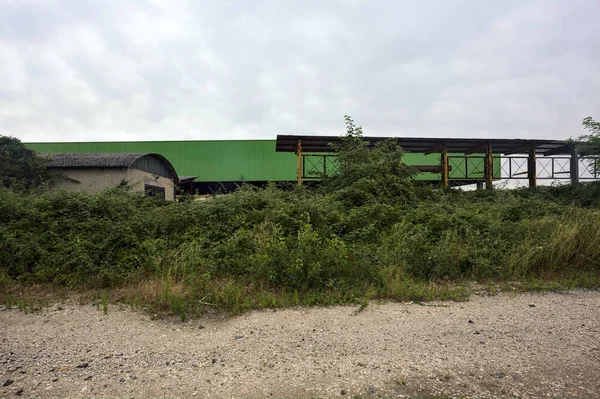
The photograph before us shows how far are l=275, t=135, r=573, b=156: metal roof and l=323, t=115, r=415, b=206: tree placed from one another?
2.11 m

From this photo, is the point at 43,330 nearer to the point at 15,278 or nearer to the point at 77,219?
the point at 15,278

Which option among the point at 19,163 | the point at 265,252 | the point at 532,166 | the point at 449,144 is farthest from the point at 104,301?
the point at 532,166

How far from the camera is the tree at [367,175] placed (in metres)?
9.98

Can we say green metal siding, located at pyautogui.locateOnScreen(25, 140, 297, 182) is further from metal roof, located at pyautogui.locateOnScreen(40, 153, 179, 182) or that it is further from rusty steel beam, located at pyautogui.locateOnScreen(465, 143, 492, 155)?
rusty steel beam, located at pyautogui.locateOnScreen(465, 143, 492, 155)

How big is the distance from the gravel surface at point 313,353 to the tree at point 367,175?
5848mm

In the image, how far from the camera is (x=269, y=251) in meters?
5.48

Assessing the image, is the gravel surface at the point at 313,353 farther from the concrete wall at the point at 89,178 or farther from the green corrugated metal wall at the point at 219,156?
the green corrugated metal wall at the point at 219,156

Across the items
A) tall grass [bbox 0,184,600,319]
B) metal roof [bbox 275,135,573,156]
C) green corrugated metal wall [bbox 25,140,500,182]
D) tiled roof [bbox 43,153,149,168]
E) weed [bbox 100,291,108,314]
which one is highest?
green corrugated metal wall [bbox 25,140,500,182]

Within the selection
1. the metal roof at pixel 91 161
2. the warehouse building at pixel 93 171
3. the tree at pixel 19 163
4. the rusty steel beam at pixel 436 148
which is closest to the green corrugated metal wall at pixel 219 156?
the warehouse building at pixel 93 171

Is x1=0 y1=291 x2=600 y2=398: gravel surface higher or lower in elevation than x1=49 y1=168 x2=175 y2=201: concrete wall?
lower

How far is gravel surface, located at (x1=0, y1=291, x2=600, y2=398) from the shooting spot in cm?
→ 257

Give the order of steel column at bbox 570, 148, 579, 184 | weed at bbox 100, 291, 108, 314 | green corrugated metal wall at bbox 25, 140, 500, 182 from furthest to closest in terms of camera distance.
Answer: green corrugated metal wall at bbox 25, 140, 500, 182 → steel column at bbox 570, 148, 579, 184 → weed at bbox 100, 291, 108, 314

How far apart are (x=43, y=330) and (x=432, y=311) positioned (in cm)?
492

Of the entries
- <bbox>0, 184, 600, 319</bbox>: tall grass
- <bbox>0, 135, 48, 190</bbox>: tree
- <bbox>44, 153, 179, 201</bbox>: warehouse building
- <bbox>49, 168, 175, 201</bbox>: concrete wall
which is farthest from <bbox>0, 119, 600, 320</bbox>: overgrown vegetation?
<bbox>49, 168, 175, 201</bbox>: concrete wall
